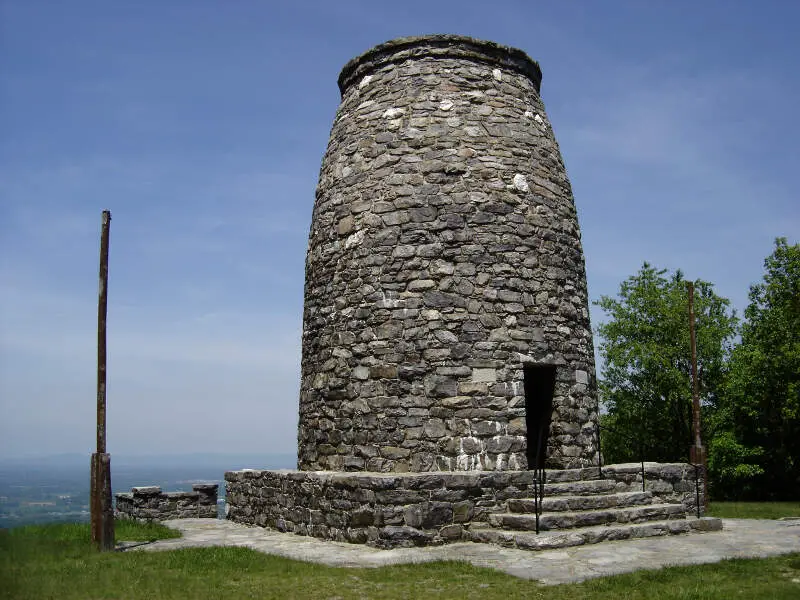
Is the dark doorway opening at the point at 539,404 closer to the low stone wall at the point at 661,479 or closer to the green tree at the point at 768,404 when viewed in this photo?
the low stone wall at the point at 661,479

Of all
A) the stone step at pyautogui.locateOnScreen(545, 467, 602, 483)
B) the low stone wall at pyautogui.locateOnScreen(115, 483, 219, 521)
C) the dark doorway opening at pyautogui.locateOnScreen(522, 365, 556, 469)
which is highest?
the dark doorway opening at pyautogui.locateOnScreen(522, 365, 556, 469)

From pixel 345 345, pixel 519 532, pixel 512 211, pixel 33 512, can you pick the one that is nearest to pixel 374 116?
pixel 512 211

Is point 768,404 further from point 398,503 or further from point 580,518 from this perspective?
point 398,503

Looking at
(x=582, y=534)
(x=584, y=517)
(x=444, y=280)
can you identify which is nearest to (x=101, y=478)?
(x=444, y=280)

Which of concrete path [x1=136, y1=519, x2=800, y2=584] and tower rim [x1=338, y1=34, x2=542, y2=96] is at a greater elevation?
tower rim [x1=338, y1=34, x2=542, y2=96]

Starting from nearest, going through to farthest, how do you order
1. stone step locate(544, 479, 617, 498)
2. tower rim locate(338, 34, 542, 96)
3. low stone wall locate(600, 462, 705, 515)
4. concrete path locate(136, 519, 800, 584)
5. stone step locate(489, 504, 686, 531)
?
concrete path locate(136, 519, 800, 584), stone step locate(489, 504, 686, 531), stone step locate(544, 479, 617, 498), low stone wall locate(600, 462, 705, 515), tower rim locate(338, 34, 542, 96)

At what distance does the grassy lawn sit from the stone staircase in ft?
5.03

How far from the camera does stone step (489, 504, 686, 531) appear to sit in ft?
29.7

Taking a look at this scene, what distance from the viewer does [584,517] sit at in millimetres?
9273

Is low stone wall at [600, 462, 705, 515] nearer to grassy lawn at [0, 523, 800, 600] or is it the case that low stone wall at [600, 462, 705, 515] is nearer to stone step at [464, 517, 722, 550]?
stone step at [464, 517, 722, 550]

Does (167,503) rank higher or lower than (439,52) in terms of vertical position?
lower

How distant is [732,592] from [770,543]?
318 centimetres

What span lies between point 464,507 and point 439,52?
709cm

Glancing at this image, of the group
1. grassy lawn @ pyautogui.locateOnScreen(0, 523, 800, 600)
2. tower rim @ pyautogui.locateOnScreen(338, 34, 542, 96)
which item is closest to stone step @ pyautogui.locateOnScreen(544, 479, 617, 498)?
grassy lawn @ pyautogui.locateOnScreen(0, 523, 800, 600)
